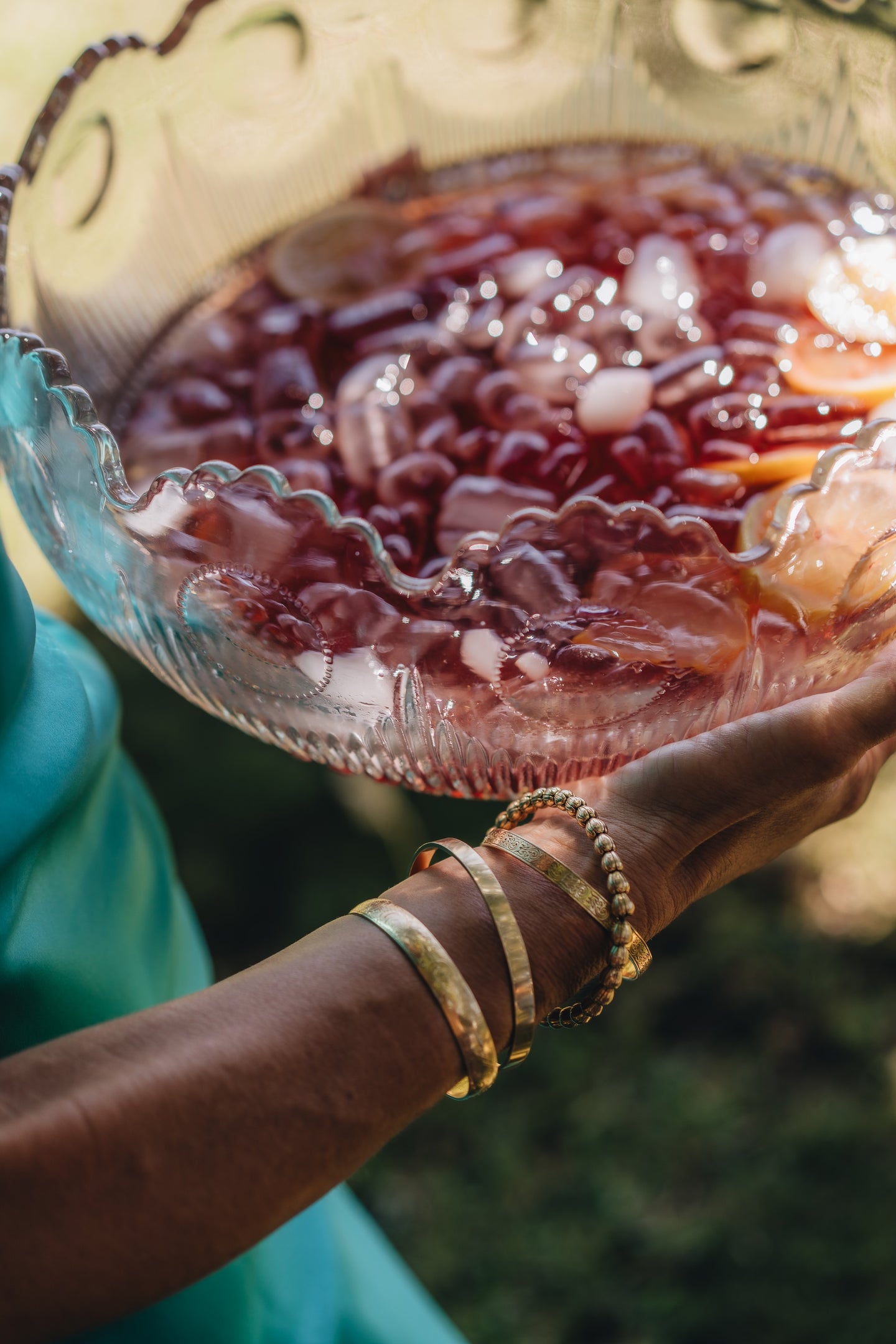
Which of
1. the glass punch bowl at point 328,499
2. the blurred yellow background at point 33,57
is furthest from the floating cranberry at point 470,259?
the blurred yellow background at point 33,57

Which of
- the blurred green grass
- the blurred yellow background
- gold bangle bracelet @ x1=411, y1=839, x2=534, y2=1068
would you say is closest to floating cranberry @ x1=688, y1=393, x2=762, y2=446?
gold bangle bracelet @ x1=411, y1=839, x2=534, y2=1068

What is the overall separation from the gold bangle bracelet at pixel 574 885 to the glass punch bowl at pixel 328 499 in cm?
4

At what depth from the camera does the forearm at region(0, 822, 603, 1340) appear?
28cm

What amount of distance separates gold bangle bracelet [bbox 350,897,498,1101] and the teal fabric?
0.16 metres

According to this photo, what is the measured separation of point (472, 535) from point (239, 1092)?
0.60ft

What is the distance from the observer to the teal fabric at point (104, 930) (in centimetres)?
42

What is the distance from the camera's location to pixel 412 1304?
68cm

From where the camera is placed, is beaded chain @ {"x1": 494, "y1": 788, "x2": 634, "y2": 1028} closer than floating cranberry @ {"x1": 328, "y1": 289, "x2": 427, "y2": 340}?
Yes

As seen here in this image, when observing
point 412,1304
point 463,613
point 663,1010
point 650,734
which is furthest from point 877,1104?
point 463,613

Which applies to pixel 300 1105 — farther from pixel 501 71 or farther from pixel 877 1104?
pixel 877 1104

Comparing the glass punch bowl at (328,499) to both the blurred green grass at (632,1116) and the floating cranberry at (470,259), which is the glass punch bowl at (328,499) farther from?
the blurred green grass at (632,1116)

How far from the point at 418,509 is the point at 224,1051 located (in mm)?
221

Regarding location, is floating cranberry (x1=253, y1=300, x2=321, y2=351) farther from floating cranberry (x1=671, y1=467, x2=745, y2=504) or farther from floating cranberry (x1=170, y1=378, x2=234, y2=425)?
floating cranberry (x1=671, y1=467, x2=745, y2=504)

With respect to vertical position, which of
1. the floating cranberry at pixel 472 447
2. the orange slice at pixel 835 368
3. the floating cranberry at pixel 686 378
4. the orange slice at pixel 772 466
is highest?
the floating cranberry at pixel 686 378
